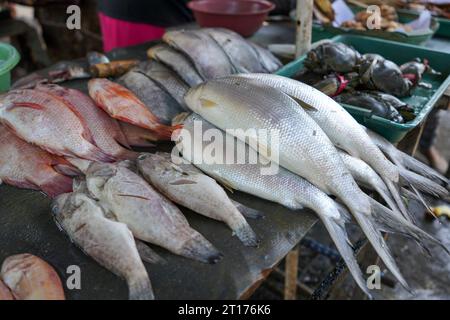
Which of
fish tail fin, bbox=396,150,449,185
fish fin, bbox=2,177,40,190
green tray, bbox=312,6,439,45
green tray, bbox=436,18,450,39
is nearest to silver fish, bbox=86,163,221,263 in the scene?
fish fin, bbox=2,177,40,190

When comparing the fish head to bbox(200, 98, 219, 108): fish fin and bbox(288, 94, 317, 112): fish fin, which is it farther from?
bbox(288, 94, 317, 112): fish fin

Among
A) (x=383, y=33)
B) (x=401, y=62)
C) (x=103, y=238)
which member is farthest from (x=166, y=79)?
(x=383, y=33)

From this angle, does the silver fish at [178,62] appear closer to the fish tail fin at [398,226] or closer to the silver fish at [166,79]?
the silver fish at [166,79]

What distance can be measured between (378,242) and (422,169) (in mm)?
609

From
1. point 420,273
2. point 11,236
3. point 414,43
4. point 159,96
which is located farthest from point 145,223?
point 420,273

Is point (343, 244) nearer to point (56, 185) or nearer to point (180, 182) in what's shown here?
point (180, 182)

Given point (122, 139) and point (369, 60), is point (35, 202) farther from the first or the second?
point (369, 60)

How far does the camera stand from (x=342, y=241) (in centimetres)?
142

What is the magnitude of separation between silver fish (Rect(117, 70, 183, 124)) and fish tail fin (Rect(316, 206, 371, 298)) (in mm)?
1072

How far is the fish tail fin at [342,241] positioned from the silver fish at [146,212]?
1.43 ft

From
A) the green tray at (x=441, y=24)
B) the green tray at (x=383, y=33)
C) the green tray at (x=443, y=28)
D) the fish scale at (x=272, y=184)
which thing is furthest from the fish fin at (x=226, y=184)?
the green tray at (x=443, y=28)

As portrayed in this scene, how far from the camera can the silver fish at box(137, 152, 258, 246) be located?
4.88 feet

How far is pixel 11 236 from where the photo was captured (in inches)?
59.6
